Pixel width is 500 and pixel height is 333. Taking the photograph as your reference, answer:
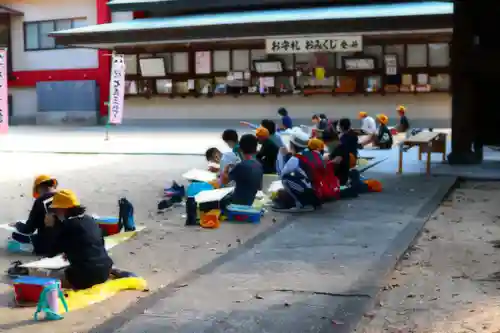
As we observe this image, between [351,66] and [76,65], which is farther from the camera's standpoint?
[76,65]

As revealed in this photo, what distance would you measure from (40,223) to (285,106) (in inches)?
799

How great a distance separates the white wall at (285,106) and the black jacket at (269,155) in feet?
46.7

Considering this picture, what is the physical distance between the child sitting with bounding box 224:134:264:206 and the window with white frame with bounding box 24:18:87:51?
25153 mm

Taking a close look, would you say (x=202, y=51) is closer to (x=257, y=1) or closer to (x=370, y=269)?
(x=257, y=1)

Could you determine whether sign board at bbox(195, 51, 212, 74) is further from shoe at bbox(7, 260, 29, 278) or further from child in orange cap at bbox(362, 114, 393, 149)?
shoe at bbox(7, 260, 29, 278)

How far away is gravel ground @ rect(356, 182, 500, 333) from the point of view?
180 inches

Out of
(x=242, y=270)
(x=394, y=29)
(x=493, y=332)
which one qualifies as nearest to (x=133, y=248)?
(x=242, y=270)

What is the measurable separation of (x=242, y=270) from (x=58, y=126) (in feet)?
84.9

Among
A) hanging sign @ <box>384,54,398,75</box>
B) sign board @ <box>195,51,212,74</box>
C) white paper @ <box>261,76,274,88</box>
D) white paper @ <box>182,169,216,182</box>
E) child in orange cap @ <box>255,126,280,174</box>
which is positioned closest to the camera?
white paper @ <box>182,169,216,182</box>

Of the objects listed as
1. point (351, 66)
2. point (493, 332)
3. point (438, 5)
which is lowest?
point (493, 332)

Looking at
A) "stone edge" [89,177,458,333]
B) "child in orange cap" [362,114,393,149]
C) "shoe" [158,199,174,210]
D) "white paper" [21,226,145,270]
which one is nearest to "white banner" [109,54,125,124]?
"child in orange cap" [362,114,393,149]

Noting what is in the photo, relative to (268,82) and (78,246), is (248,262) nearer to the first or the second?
(78,246)

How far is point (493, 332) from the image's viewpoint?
172 inches

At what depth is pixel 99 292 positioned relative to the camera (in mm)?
5223
